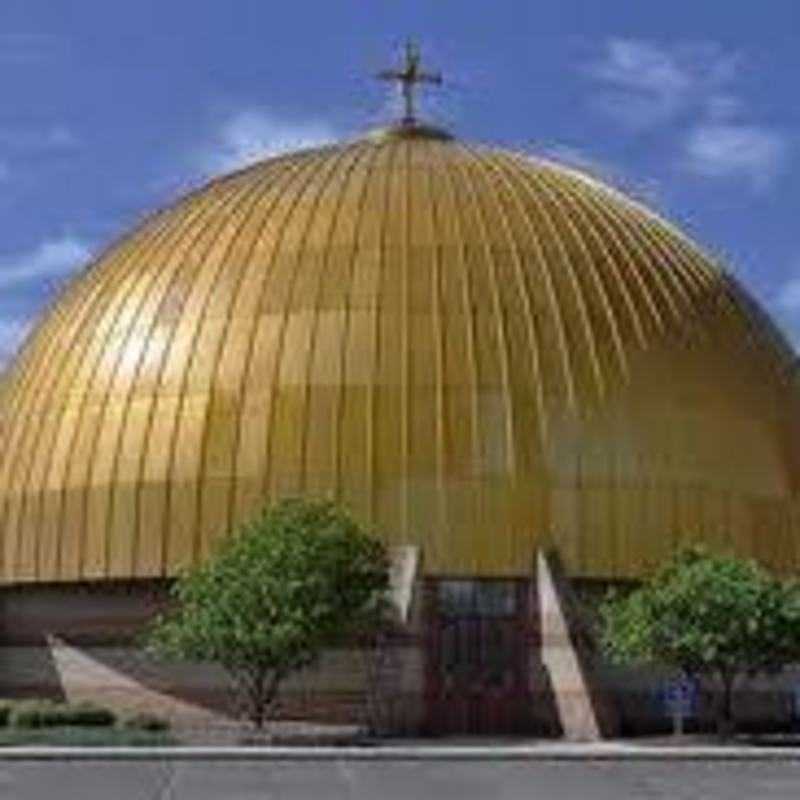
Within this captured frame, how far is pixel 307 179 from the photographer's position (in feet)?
193

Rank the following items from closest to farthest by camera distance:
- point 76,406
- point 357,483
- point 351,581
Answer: point 351,581 < point 357,483 < point 76,406

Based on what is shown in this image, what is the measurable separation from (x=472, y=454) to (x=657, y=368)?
17.4 feet

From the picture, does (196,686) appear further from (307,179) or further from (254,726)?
(307,179)

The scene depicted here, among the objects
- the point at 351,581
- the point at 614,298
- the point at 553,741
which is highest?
the point at 614,298

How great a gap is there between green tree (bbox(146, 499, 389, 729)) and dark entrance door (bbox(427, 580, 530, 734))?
10.2 feet

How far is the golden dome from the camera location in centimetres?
5272

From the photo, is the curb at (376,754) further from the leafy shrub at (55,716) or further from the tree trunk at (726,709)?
the leafy shrub at (55,716)

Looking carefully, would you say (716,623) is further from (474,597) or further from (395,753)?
(395,753)

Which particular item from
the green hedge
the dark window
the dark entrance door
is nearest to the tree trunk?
the dark entrance door

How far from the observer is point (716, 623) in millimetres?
47188

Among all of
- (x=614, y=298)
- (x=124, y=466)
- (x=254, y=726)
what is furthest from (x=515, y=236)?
(x=254, y=726)

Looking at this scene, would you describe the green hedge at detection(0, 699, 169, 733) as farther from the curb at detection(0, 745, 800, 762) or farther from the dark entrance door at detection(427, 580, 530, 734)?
the curb at detection(0, 745, 800, 762)
